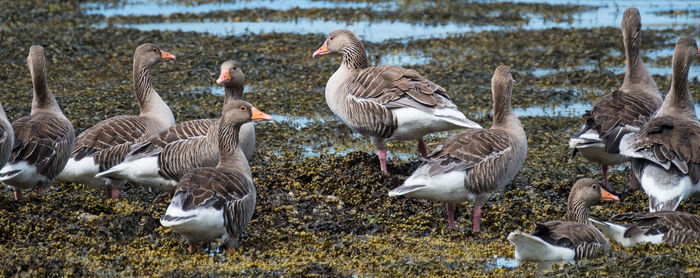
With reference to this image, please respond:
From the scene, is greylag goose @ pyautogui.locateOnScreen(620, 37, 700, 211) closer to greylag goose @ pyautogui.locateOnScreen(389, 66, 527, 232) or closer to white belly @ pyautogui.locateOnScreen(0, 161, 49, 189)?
greylag goose @ pyautogui.locateOnScreen(389, 66, 527, 232)

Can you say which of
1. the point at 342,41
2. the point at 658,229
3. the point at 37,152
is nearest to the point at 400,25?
the point at 342,41

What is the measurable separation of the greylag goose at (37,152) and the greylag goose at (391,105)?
385 cm

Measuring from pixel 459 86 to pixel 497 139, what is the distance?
8378mm

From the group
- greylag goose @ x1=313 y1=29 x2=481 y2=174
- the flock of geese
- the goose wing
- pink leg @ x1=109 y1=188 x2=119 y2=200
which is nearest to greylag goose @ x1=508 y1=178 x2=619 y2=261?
the flock of geese

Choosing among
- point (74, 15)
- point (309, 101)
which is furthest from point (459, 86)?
point (74, 15)

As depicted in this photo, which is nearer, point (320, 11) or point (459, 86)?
point (459, 86)

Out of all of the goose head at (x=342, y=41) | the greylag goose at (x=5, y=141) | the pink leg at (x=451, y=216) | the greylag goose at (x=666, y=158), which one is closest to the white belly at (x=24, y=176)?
the greylag goose at (x=5, y=141)

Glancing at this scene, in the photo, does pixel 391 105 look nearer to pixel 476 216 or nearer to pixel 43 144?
pixel 476 216

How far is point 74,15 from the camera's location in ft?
87.5

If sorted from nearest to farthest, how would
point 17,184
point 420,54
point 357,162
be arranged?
point 17,184 → point 357,162 → point 420,54

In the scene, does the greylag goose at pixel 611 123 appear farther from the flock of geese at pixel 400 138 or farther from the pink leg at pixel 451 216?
the pink leg at pixel 451 216

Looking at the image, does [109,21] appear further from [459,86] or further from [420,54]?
[459,86]

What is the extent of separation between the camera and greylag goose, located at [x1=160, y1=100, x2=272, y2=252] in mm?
8141

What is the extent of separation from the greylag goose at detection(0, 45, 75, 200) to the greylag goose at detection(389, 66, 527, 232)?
433 cm
